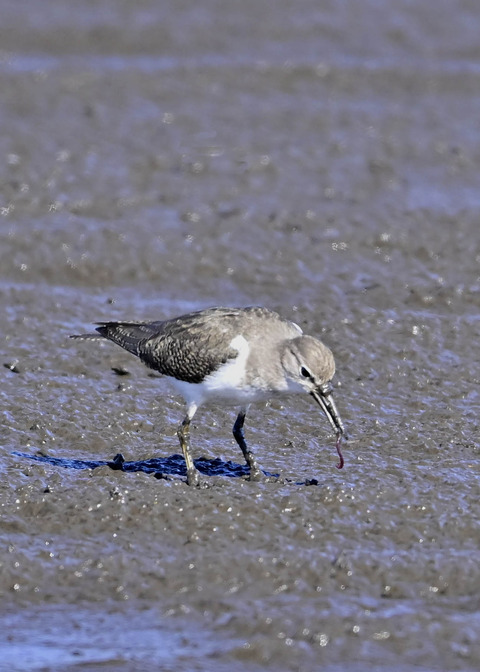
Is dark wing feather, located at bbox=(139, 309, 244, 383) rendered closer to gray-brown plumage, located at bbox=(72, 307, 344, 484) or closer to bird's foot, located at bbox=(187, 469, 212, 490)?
gray-brown plumage, located at bbox=(72, 307, 344, 484)

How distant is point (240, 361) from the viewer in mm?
7117

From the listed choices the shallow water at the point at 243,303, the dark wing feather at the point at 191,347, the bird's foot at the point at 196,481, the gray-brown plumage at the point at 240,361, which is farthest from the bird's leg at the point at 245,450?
the dark wing feather at the point at 191,347

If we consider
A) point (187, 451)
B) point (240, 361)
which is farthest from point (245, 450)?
point (240, 361)

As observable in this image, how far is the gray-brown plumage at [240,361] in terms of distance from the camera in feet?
23.2

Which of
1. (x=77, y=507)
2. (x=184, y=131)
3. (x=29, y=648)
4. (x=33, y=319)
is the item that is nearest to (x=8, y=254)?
(x=33, y=319)

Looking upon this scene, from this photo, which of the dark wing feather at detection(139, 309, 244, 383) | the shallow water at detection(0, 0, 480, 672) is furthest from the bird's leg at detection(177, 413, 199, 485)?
the dark wing feather at detection(139, 309, 244, 383)

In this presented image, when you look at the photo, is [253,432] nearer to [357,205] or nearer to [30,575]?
[30,575]

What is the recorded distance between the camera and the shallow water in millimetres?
6215

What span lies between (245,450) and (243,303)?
297 cm

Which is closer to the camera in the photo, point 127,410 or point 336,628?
point 336,628

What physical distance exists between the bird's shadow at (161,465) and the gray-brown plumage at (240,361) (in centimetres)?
23

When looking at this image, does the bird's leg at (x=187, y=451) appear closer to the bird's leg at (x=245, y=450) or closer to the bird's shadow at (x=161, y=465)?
the bird's shadow at (x=161, y=465)

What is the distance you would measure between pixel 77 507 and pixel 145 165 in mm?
6379

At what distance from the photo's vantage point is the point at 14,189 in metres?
12.1
